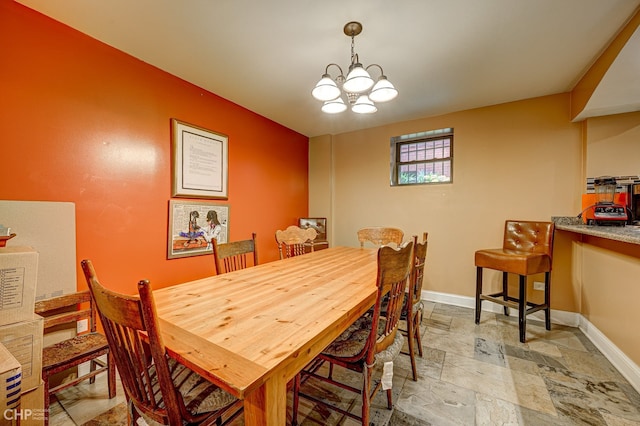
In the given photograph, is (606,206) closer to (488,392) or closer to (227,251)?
(488,392)

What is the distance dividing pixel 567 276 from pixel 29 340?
424 centimetres

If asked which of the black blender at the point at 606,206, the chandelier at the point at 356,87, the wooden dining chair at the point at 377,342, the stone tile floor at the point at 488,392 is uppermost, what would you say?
the chandelier at the point at 356,87

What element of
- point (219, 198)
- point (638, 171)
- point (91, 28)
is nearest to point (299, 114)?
point (219, 198)

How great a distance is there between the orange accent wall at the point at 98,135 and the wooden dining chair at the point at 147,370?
1.36m

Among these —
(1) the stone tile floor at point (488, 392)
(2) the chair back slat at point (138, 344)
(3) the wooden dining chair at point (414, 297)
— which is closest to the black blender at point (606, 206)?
(1) the stone tile floor at point (488, 392)

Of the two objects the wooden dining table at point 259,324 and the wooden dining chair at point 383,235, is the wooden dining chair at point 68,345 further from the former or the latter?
the wooden dining chair at point 383,235

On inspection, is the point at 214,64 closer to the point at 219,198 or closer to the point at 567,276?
the point at 219,198

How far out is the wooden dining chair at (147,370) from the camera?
71 centimetres

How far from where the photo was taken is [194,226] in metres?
2.57

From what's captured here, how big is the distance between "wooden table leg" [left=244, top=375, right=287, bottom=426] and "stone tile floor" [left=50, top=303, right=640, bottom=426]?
0.88 metres

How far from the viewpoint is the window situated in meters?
3.34

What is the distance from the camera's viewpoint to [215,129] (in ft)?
9.11

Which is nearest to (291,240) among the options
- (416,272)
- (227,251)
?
(227,251)

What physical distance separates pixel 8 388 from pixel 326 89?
6.47 ft
